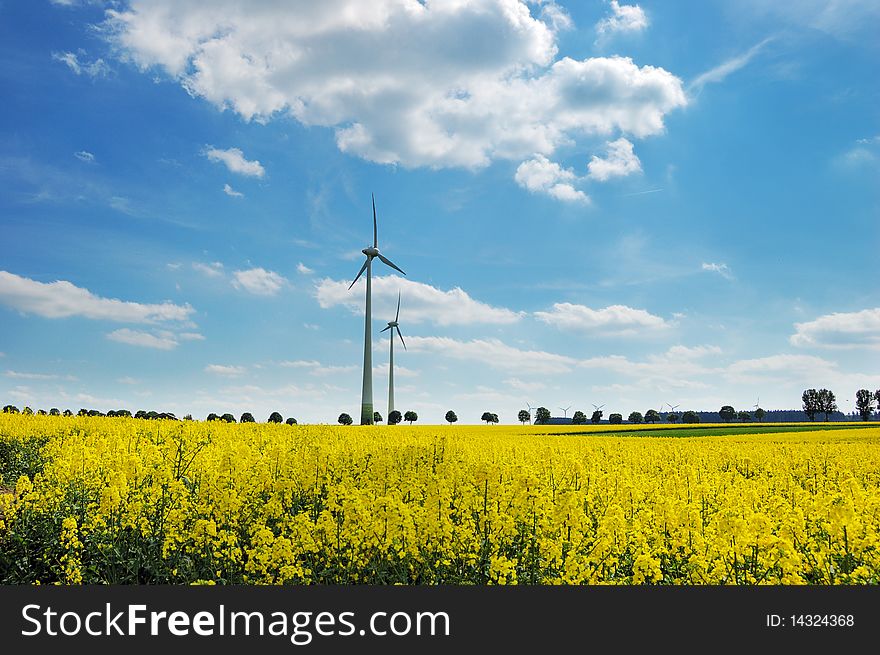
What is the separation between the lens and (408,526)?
302 inches

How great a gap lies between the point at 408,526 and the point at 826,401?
510 feet

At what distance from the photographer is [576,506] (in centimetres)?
812

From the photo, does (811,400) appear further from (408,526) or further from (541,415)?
(408,526)

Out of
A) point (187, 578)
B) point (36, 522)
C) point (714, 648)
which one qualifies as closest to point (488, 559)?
point (714, 648)

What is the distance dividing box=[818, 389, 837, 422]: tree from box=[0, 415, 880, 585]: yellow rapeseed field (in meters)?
144

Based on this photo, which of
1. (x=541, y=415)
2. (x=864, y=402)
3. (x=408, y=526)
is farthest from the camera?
(x=864, y=402)

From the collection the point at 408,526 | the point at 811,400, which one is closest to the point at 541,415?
the point at 811,400

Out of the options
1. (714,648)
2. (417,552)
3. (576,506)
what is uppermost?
(576,506)

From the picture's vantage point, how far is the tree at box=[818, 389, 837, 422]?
136625 mm

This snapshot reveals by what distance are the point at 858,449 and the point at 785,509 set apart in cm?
1602

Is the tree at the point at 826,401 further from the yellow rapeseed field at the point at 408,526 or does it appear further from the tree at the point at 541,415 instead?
the yellow rapeseed field at the point at 408,526

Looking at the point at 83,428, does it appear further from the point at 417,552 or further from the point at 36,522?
the point at 417,552

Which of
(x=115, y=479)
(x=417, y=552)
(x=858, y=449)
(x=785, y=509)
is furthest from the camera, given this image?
(x=858, y=449)

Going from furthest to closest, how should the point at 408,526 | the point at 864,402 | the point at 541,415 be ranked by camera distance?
the point at 864,402 < the point at 541,415 < the point at 408,526
